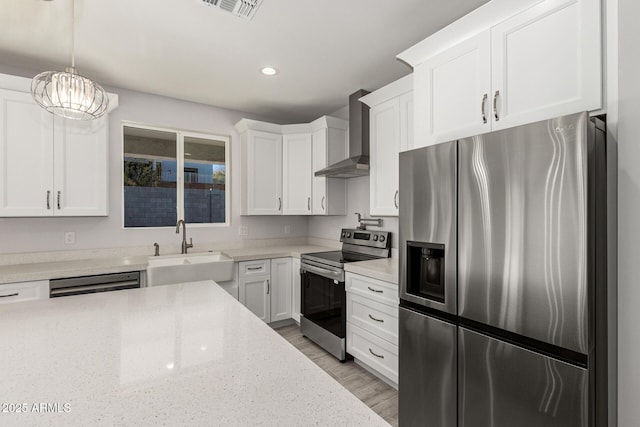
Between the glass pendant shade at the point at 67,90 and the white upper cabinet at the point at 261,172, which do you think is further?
the white upper cabinet at the point at 261,172

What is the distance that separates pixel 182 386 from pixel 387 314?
1.72 metres

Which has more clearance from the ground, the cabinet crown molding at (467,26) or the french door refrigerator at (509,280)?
the cabinet crown molding at (467,26)

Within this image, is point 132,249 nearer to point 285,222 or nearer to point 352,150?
point 285,222

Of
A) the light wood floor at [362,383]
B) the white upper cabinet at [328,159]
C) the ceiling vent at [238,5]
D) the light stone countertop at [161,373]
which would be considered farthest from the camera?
the white upper cabinet at [328,159]

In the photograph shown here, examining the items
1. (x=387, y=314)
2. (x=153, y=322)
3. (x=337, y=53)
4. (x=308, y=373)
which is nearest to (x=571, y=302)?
(x=308, y=373)

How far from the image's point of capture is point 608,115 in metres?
1.22

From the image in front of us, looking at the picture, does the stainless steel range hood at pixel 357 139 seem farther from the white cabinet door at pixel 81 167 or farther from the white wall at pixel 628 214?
the white cabinet door at pixel 81 167

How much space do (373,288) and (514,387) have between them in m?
1.15

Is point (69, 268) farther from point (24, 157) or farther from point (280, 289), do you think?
point (280, 289)

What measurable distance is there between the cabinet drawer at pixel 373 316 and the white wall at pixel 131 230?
1.78 m

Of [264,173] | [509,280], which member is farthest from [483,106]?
[264,173]

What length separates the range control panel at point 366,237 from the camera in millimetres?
2975

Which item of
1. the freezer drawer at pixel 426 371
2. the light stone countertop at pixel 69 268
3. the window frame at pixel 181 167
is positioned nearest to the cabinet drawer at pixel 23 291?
the light stone countertop at pixel 69 268

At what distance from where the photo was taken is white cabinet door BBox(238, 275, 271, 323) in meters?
3.18
